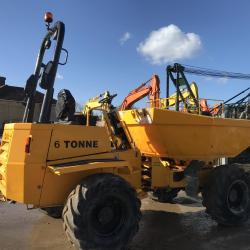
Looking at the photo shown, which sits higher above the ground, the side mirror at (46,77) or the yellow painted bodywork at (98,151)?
the side mirror at (46,77)

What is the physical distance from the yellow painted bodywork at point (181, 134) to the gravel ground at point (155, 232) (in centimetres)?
120

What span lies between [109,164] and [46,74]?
5.08 feet

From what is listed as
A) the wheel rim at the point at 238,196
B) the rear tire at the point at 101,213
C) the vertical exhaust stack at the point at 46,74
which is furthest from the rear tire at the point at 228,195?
the vertical exhaust stack at the point at 46,74

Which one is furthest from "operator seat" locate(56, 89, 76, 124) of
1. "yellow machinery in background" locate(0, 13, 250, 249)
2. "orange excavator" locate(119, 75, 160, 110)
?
"orange excavator" locate(119, 75, 160, 110)

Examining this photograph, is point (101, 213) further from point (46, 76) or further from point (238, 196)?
point (238, 196)

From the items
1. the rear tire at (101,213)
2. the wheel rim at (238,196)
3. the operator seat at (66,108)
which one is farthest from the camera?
the wheel rim at (238,196)

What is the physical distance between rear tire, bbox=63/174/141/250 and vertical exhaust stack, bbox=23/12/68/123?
120 centimetres

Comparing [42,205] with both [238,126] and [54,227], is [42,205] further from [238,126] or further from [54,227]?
[238,126]

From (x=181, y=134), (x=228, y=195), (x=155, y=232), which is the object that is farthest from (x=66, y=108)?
(x=228, y=195)

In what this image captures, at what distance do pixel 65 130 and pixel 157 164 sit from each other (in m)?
2.11

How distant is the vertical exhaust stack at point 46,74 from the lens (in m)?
5.93

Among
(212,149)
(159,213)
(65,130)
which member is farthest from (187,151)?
(65,130)

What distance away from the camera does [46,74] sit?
593cm

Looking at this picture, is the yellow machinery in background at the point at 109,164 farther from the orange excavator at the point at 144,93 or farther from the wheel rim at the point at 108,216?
the orange excavator at the point at 144,93
